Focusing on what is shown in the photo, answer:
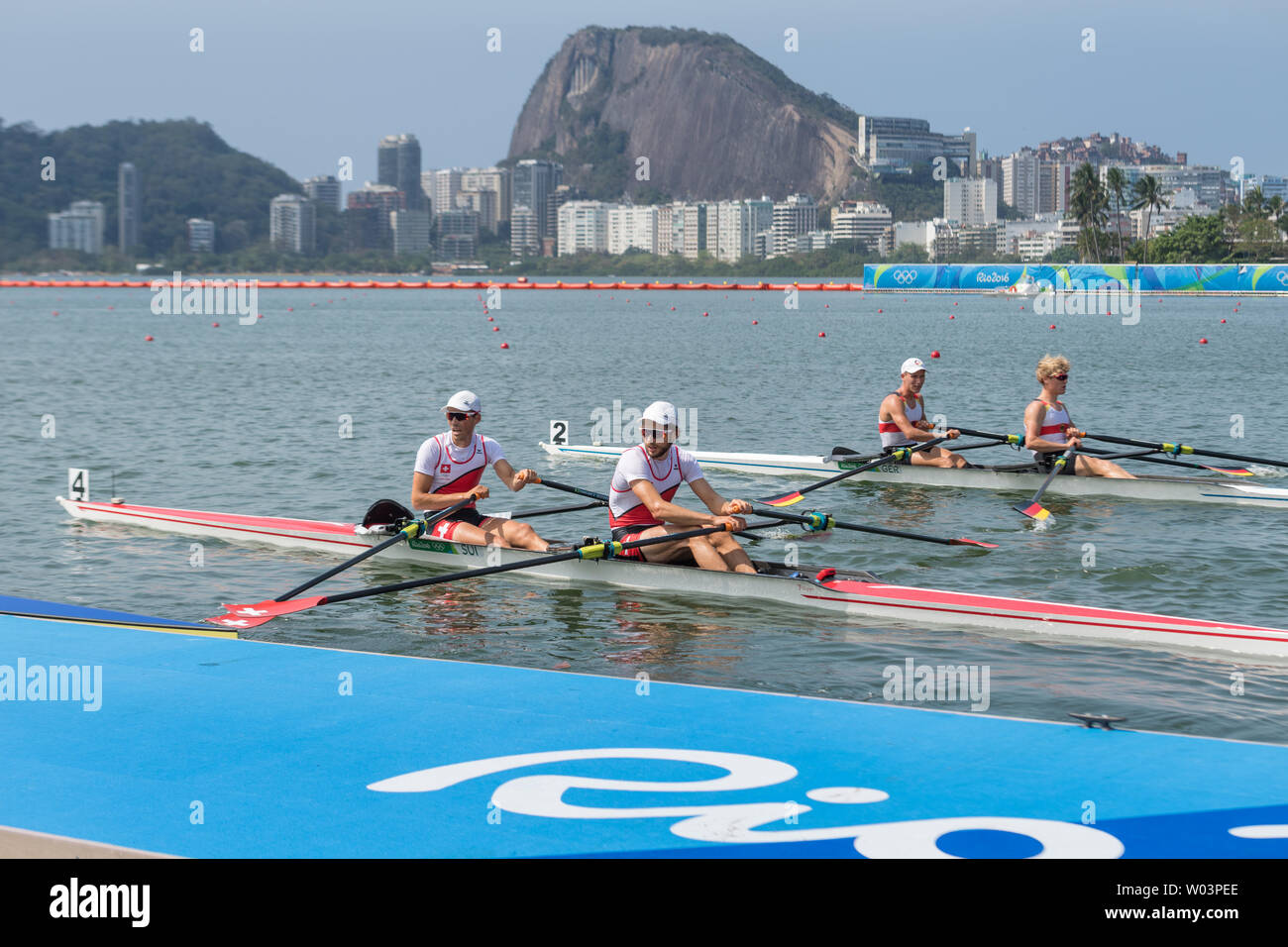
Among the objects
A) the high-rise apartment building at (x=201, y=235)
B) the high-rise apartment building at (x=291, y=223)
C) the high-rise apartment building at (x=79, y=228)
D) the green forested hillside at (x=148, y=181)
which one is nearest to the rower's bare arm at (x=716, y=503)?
the green forested hillside at (x=148, y=181)

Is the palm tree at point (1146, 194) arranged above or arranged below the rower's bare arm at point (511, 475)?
above

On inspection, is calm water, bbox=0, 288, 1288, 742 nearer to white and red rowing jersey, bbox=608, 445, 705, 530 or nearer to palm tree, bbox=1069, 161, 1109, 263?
white and red rowing jersey, bbox=608, 445, 705, 530

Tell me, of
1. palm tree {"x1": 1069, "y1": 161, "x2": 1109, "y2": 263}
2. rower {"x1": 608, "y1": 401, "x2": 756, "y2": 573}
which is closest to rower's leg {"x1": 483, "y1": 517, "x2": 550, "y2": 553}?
rower {"x1": 608, "y1": 401, "x2": 756, "y2": 573}

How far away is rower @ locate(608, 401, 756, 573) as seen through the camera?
431 inches

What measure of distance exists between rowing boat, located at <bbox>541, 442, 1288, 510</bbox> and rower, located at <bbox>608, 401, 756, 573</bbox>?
6.62m

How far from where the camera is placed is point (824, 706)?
7.46 meters

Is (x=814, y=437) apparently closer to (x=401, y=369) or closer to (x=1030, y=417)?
(x=1030, y=417)

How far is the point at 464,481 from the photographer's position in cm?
1223

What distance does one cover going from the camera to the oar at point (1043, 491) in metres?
15.0

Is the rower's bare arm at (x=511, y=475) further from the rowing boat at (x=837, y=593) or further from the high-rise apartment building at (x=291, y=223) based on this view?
the high-rise apartment building at (x=291, y=223)

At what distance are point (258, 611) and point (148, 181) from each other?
4853 inches

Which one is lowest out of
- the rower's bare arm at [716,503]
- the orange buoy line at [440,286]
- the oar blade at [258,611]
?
the oar blade at [258,611]

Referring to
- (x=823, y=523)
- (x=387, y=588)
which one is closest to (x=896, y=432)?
(x=823, y=523)

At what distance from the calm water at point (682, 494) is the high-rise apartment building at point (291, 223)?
9962cm
